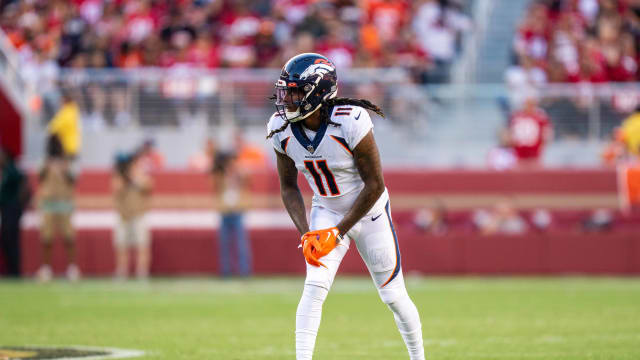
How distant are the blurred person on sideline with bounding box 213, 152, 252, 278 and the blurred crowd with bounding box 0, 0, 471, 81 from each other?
3616 mm

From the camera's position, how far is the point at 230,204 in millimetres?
18734

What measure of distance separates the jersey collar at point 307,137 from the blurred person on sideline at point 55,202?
467 inches

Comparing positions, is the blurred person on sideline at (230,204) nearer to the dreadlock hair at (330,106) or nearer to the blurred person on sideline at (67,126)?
the blurred person on sideline at (67,126)

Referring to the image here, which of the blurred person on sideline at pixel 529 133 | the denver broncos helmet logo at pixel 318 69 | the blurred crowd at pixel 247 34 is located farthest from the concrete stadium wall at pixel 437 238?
the denver broncos helmet logo at pixel 318 69

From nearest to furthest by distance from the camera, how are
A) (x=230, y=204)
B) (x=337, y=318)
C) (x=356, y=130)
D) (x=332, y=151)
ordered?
1. (x=356, y=130)
2. (x=332, y=151)
3. (x=337, y=318)
4. (x=230, y=204)

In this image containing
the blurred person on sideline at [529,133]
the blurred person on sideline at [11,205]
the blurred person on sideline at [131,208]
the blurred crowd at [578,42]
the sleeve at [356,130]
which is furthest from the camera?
the blurred crowd at [578,42]

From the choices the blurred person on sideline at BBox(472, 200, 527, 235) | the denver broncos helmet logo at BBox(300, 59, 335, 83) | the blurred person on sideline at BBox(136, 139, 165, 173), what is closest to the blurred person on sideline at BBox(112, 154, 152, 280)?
the blurred person on sideline at BBox(136, 139, 165, 173)

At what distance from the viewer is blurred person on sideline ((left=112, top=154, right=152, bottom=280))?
1873cm

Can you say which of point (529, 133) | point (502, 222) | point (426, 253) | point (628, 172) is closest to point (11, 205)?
point (426, 253)

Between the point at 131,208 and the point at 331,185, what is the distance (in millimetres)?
11992

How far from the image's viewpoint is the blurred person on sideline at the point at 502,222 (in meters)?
19.0

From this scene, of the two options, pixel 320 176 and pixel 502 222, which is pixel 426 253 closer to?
pixel 502 222

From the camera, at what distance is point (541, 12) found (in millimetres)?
22266

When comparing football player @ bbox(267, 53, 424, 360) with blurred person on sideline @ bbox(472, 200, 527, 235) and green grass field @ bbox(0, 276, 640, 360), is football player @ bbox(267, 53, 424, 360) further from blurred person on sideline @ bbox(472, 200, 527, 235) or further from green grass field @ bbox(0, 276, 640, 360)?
blurred person on sideline @ bbox(472, 200, 527, 235)
